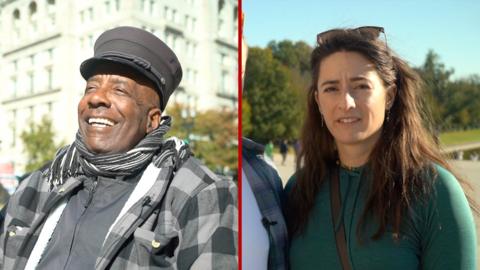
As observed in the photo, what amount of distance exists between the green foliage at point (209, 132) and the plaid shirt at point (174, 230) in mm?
14564

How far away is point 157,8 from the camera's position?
27.9 metres

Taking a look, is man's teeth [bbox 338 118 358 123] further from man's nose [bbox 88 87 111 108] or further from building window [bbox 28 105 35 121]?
building window [bbox 28 105 35 121]

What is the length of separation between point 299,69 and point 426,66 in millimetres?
326

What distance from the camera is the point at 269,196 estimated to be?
4.33 feet

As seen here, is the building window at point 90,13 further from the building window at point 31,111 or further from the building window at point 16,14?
the building window at point 31,111

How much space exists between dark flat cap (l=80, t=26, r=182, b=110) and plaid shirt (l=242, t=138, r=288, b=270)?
0.58m

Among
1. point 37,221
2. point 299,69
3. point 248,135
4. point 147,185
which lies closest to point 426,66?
point 299,69

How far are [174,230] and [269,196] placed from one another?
346 mm

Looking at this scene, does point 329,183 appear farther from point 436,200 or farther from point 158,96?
point 158,96

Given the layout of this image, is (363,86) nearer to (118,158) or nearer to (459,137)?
(459,137)

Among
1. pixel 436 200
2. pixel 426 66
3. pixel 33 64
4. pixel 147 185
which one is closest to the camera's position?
pixel 436 200

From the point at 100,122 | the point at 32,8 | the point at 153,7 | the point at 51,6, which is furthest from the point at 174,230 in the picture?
the point at 51,6

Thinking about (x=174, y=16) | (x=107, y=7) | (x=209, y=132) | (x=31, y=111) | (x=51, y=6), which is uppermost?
(x=51, y=6)

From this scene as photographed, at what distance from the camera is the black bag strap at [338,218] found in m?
1.22
